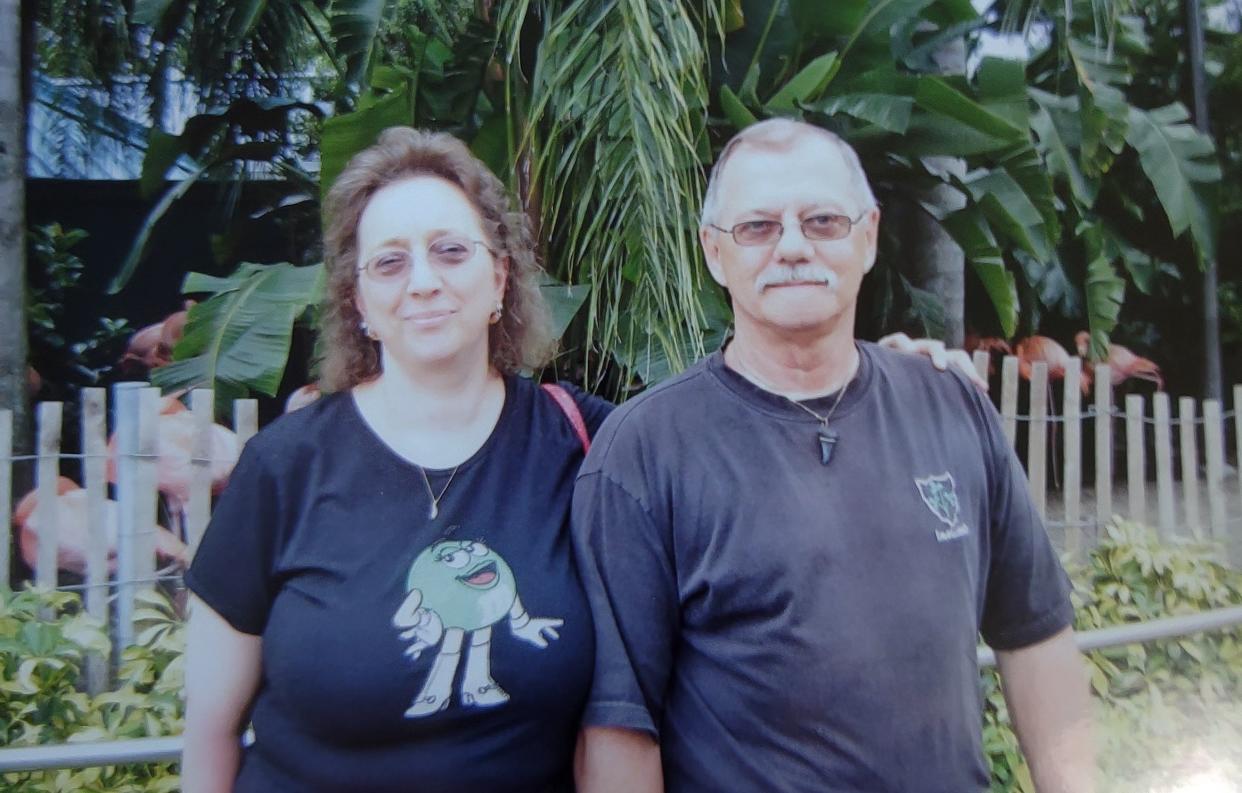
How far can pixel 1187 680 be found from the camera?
217 centimetres

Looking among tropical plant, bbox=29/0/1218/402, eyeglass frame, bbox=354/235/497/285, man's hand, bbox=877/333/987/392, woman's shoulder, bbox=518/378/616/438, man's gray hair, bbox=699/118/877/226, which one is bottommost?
woman's shoulder, bbox=518/378/616/438

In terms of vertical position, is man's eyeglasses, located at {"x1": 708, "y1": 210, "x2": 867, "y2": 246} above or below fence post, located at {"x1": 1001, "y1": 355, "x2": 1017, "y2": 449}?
above

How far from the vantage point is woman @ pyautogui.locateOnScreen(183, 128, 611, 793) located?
1.17 meters

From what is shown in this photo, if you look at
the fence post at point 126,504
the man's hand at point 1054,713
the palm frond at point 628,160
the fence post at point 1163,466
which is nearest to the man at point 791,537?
the man's hand at point 1054,713

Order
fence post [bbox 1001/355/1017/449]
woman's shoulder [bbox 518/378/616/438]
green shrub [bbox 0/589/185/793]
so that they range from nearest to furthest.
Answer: woman's shoulder [bbox 518/378/616/438] → green shrub [bbox 0/589/185/793] → fence post [bbox 1001/355/1017/449]

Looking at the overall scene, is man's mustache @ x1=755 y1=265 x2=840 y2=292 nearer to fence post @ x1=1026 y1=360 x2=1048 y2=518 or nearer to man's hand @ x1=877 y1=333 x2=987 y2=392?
man's hand @ x1=877 y1=333 x2=987 y2=392

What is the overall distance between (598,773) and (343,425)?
21.4 inches

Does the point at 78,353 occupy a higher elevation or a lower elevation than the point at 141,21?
lower

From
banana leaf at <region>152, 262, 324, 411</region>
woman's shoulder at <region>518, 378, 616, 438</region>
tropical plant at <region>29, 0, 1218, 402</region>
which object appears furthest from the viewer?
banana leaf at <region>152, 262, 324, 411</region>

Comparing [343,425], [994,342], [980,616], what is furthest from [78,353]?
[994,342]

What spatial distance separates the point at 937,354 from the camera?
4.41 ft

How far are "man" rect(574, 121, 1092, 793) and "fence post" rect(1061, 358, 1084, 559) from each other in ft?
4.45

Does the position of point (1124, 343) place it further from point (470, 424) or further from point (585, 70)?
point (470, 424)

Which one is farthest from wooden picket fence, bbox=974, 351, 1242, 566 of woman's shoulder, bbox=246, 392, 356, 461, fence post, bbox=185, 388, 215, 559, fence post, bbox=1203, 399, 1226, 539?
fence post, bbox=185, 388, 215, 559
